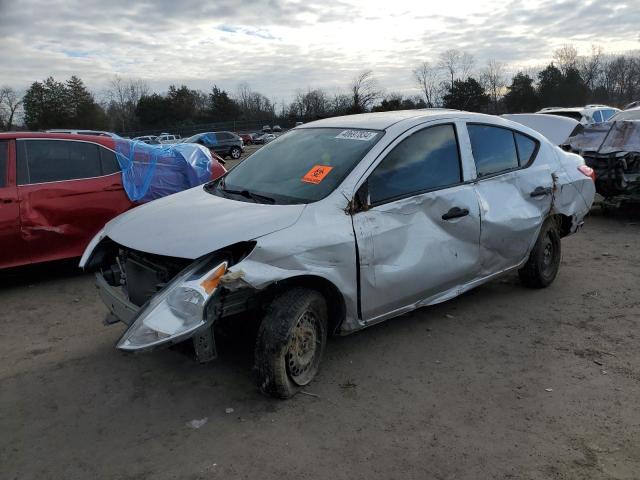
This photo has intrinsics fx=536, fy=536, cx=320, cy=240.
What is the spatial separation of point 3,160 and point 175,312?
3.75m

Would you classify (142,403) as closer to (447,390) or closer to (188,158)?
(447,390)

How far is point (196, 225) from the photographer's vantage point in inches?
133

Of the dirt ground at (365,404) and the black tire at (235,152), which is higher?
the black tire at (235,152)

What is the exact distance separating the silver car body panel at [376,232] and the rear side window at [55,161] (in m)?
2.24

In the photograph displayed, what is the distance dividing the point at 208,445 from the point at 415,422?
1.17 metres

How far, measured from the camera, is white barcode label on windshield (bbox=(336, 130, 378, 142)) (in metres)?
3.92

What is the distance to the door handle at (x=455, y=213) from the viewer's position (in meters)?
4.03

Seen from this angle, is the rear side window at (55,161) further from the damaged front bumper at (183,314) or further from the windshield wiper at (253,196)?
the damaged front bumper at (183,314)

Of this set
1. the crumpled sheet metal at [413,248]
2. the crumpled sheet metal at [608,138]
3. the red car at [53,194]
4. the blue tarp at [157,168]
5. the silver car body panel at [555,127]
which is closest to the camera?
the crumpled sheet metal at [413,248]

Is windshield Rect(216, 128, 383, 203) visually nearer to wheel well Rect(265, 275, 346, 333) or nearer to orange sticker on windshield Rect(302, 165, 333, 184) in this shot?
orange sticker on windshield Rect(302, 165, 333, 184)

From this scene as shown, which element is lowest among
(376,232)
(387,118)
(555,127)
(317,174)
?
(376,232)

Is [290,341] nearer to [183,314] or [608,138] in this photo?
[183,314]

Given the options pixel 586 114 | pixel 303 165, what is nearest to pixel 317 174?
pixel 303 165

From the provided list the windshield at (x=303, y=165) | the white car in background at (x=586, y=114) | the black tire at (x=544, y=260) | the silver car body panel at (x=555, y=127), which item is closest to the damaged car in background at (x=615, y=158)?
the silver car body panel at (x=555, y=127)
